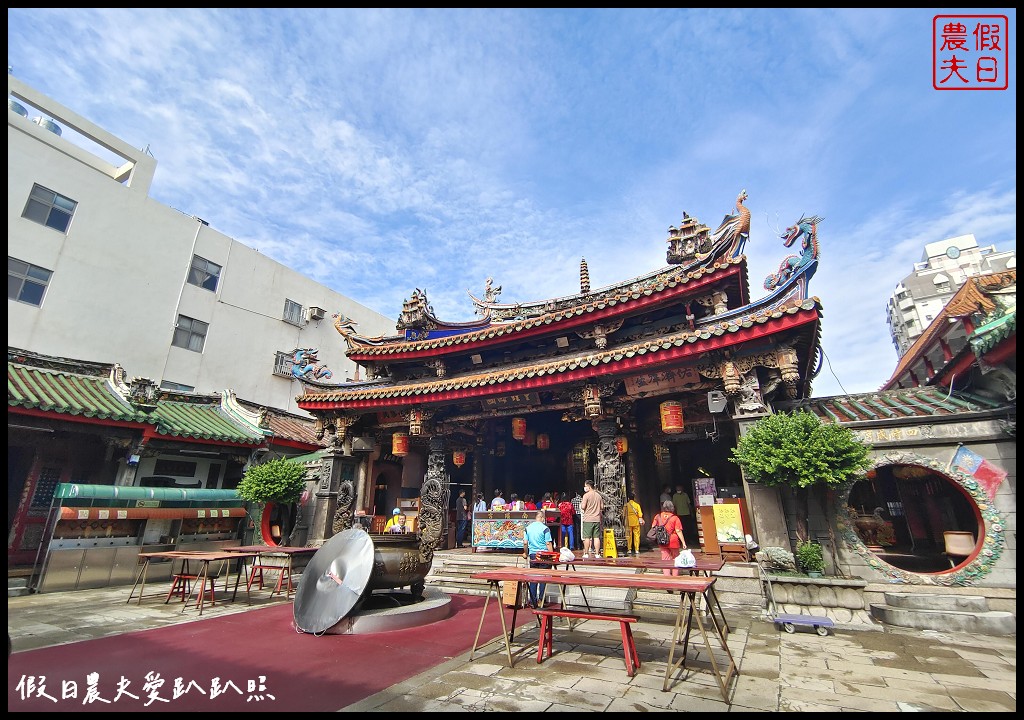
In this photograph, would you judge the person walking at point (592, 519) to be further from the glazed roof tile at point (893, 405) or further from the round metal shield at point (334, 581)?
the round metal shield at point (334, 581)

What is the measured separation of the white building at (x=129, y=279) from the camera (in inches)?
635

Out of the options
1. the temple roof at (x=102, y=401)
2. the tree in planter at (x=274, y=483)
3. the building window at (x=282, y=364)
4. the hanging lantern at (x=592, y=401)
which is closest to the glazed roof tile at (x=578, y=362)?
the hanging lantern at (x=592, y=401)

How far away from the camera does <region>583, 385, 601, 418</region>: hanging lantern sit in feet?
35.0

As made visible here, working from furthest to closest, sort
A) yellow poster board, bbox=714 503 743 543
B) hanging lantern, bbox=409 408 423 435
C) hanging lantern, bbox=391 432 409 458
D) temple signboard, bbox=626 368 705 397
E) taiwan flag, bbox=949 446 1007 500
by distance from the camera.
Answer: hanging lantern, bbox=391 432 409 458 < hanging lantern, bbox=409 408 423 435 < temple signboard, bbox=626 368 705 397 < yellow poster board, bbox=714 503 743 543 < taiwan flag, bbox=949 446 1007 500

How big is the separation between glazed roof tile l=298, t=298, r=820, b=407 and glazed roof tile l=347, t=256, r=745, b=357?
114 centimetres

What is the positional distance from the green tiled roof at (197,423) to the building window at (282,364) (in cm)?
633

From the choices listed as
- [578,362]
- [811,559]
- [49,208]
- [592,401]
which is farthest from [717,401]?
[49,208]

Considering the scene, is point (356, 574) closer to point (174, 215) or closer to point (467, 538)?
point (467, 538)

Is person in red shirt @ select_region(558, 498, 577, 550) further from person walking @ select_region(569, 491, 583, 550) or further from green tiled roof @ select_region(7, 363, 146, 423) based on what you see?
green tiled roof @ select_region(7, 363, 146, 423)

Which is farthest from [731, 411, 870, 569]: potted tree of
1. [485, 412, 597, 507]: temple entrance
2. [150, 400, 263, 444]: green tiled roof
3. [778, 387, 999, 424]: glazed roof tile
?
[150, 400, 263, 444]: green tiled roof

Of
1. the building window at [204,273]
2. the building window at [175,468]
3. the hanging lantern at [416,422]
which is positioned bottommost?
the building window at [175,468]

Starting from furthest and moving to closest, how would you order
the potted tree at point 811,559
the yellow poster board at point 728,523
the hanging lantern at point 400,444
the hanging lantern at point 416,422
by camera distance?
the hanging lantern at point 400,444 < the hanging lantern at point 416,422 < the yellow poster board at point 728,523 < the potted tree at point 811,559

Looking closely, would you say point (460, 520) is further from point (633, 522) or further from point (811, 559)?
point (811, 559)

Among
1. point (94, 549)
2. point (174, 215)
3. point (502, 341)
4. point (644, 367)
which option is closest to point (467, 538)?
point (502, 341)
